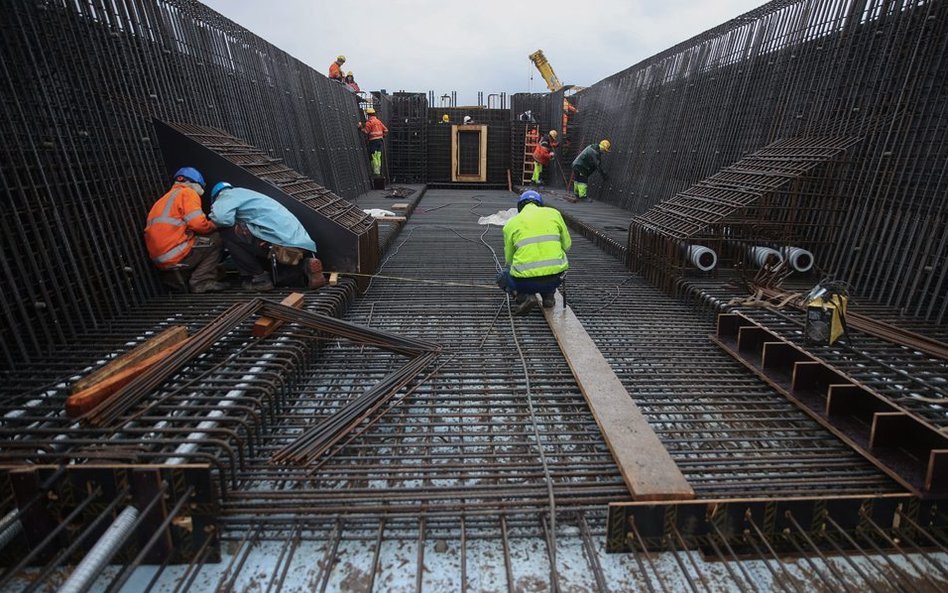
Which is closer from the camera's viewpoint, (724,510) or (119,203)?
(724,510)

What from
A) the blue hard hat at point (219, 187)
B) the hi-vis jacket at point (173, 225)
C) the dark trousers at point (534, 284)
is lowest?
the dark trousers at point (534, 284)

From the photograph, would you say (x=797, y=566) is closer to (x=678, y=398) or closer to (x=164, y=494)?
(x=678, y=398)

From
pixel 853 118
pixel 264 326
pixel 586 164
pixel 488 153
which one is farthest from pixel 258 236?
pixel 488 153

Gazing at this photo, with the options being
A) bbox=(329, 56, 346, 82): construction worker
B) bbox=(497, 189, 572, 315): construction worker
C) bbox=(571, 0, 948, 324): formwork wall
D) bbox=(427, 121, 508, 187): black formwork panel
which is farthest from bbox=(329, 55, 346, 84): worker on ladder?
bbox=(497, 189, 572, 315): construction worker

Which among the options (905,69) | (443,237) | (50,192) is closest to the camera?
(50,192)

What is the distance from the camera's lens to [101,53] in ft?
16.5

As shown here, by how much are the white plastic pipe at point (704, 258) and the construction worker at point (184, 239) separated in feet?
15.3

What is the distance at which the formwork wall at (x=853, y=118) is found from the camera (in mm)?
4965

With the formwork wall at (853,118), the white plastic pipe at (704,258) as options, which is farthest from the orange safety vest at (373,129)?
the white plastic pipe at (704,258)

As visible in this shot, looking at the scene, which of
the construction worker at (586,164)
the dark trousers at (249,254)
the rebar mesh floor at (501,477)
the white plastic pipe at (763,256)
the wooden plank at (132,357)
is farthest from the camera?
the construction worker at (586,164)

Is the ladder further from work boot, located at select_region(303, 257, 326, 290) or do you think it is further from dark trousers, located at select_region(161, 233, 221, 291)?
dark trousers, located at select_region(161, 233, 221, 291)

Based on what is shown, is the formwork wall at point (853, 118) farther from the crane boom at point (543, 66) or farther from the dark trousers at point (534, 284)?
the crane boom at point (543, 66)

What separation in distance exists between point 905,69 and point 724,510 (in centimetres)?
550

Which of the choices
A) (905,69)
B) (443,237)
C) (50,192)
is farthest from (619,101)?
(50,192)
